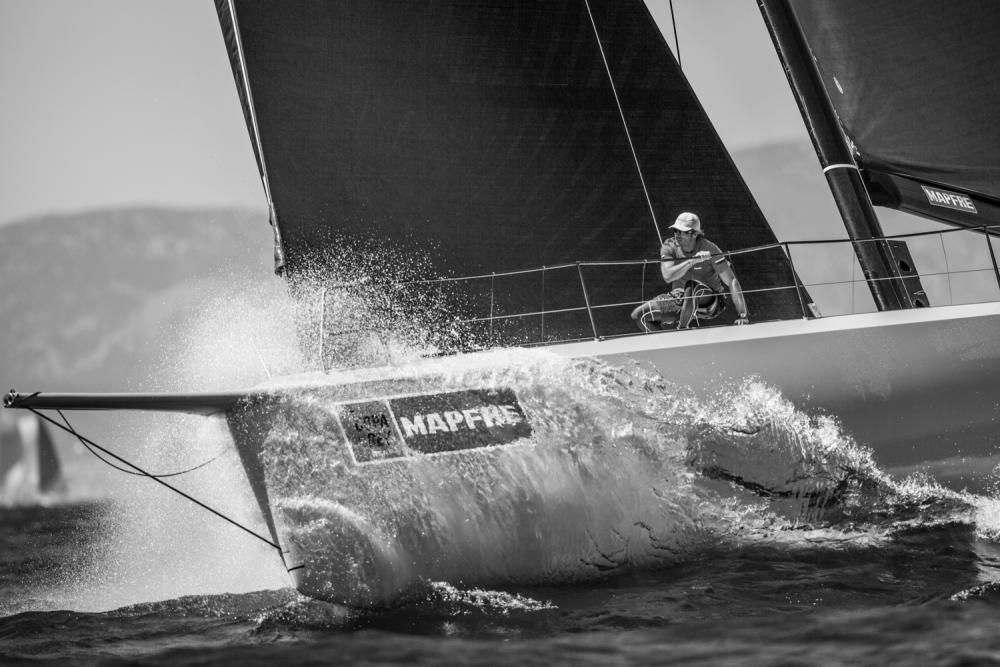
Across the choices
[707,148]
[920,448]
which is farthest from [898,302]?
[707,148]

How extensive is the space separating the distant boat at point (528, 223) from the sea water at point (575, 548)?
0.03m

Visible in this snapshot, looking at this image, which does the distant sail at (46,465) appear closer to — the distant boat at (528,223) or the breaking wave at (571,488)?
the distant boat at (528,223)

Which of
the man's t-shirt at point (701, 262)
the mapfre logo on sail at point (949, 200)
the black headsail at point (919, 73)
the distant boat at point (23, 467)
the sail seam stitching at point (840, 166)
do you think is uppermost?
the black headsail at point (919, 73)

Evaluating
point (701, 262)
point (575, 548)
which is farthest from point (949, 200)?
point (575, 548)

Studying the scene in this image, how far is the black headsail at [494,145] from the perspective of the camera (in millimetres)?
5684

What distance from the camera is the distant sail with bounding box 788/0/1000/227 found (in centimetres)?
635

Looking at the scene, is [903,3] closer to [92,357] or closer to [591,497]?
[591,497]

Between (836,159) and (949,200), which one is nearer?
(836,159)

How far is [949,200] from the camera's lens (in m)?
6.22

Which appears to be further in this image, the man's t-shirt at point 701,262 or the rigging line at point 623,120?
the rigging line at point 623,120

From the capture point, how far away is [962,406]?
5.11 meters

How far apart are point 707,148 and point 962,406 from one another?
2.53 m

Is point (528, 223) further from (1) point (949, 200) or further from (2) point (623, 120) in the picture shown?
(1) point (949, 200)

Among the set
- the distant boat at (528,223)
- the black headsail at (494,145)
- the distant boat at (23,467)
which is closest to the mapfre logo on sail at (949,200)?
the distant boat at (528,223)
